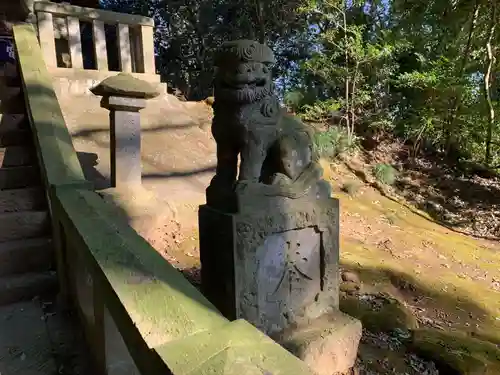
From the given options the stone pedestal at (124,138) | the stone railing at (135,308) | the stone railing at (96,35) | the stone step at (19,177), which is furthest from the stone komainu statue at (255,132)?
the stone railing at (96,35)

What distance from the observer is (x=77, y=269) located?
230 centimetres

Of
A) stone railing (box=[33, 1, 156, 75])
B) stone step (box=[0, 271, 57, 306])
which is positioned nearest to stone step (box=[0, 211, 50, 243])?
stone step (box=[0, 271, 57, 306])

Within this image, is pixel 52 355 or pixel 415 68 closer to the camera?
pixel 52 355

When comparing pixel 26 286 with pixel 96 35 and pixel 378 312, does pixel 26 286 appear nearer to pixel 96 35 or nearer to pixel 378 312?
pixel 378 312

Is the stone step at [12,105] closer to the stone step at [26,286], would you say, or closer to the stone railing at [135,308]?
the stone railing at [135,308]

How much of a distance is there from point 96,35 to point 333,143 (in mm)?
5143

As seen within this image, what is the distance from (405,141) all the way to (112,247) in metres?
9.75

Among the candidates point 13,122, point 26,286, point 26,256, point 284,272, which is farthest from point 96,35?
point 284,272

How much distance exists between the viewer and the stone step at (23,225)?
2.98 metres

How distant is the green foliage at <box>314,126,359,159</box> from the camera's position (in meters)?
8.60

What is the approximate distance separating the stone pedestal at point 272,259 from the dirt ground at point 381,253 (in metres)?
0.68

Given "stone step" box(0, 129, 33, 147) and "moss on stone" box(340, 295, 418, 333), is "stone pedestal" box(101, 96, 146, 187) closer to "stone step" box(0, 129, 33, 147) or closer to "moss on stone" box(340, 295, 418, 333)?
"stone step" box(0, 129, 33, 147)

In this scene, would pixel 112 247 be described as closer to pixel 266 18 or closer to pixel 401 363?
pixel 401 363

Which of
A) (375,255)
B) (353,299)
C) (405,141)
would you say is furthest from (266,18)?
(353,299)
